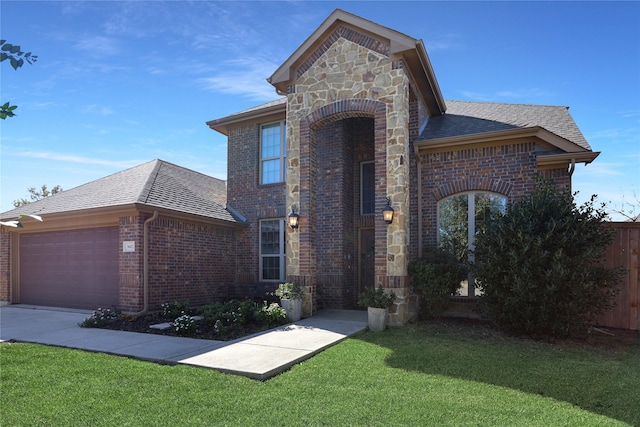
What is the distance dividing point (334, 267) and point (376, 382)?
6.10 meters

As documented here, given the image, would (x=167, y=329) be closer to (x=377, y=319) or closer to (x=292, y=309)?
(x=292, y=309)

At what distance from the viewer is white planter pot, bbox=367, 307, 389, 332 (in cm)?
804

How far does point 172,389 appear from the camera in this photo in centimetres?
454

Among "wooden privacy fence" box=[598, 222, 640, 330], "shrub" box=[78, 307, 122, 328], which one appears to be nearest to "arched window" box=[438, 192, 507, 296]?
"wooden privacy fence" box=[598, 222, 640, 330]

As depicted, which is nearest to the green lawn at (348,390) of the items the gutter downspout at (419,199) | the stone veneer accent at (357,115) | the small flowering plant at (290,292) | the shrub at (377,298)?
the shrub at (377,298)

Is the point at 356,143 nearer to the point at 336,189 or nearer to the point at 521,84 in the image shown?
the point at 336,189

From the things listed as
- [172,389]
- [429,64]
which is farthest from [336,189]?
[172,389]

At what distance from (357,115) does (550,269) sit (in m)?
5.26

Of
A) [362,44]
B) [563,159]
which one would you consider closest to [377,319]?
[563,159]

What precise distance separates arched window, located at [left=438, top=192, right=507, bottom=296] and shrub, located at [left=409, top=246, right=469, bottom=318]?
56cm

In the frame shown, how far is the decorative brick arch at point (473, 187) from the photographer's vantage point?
Result: 9406mm

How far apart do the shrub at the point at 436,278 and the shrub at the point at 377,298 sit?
2.42ft

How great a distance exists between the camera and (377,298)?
8.18 meters

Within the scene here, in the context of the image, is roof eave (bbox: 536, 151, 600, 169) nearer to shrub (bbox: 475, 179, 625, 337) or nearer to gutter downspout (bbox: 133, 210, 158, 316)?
shrub (bbox: 475, 179, 625, 337)
